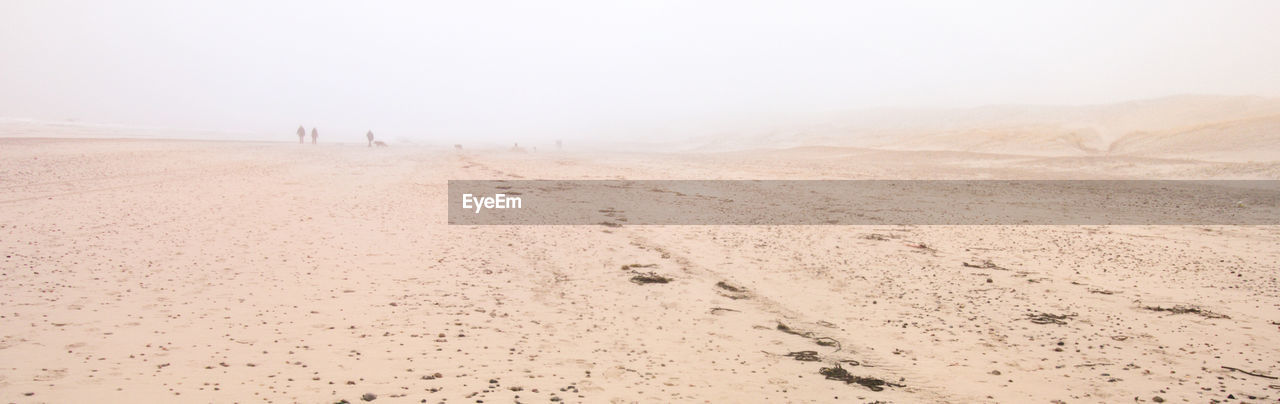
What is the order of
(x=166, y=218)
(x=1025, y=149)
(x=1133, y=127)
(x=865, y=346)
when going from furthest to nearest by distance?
(x=1133, y=127)
(x=1025, y=149)
(x=166, y=218)
(x=865, y=346)

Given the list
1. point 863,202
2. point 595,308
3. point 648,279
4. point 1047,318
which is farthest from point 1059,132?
point 595,308

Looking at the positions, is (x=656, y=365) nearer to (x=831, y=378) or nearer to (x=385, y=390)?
(x=831, y=378)

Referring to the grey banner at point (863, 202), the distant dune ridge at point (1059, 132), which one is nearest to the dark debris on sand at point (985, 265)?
the grey banner at point (863, 202)

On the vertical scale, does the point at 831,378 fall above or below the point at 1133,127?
below

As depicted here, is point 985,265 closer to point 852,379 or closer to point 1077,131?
point 852,379

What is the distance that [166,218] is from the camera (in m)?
10.5

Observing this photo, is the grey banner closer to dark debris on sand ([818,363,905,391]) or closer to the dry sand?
the dry sand

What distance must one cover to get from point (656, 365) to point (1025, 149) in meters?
32.6

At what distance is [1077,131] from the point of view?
37312 millimetres

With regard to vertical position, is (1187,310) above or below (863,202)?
below

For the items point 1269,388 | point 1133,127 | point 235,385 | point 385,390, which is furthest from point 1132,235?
point 1133,127
